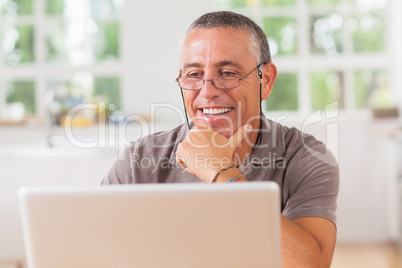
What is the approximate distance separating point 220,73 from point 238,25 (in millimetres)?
79

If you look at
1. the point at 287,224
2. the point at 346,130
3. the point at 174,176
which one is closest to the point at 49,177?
the point at 174,176

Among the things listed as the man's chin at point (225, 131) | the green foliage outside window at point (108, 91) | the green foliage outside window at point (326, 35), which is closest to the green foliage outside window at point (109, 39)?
the green foliage outside window at point (108, 91)

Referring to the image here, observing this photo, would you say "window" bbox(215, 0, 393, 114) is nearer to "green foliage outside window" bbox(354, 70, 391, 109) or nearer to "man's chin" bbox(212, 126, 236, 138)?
"green foliage outside window" bbox(354, 70, 391, 109)

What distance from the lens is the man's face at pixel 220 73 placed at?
3.15ft

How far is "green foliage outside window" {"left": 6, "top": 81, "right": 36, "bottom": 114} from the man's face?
3035 millimetres

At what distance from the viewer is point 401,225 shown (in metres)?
2.99

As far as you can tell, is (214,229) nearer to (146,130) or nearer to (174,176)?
(174,176)

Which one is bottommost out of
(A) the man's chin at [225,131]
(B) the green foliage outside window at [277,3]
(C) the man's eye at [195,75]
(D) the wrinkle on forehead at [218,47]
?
(A) the man's chin at [225,131]

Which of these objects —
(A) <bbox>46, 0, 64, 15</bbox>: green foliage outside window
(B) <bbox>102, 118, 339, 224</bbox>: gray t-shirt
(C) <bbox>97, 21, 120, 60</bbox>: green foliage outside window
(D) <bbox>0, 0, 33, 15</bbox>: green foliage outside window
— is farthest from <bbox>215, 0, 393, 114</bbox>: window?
(B) <bbox>102, 118, 339, 224</bbox>: gray t-shirt

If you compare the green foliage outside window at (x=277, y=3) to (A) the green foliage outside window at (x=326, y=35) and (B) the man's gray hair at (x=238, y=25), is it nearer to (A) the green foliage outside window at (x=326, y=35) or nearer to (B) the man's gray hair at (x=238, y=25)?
(A) the green foliage outside window at (x=326, y=35)

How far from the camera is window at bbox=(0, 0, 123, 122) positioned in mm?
3676

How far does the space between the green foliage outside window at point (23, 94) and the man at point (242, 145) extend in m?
2.94

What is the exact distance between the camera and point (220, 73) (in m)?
0.97

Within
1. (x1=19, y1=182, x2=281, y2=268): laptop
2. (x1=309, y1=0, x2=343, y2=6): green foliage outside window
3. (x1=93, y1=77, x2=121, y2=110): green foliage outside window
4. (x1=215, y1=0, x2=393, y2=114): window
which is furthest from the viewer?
(x1=93, y1=77, x2=121, y2=110): green foliage outside window
